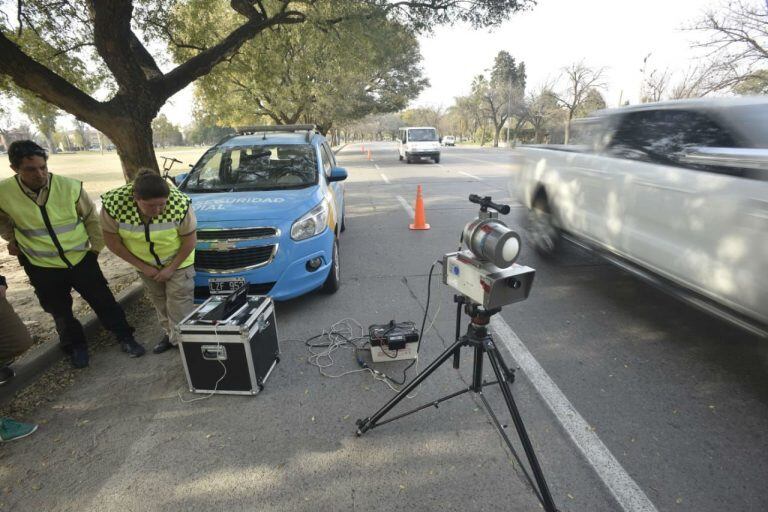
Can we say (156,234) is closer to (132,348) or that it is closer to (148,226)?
(148,226)

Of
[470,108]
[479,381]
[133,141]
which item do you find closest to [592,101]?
[470,108]

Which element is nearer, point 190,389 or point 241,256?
point 190,389

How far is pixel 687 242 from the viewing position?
3.00 metres

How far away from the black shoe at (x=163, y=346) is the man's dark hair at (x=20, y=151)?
1.72 meters

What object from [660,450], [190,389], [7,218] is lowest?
[660,450]

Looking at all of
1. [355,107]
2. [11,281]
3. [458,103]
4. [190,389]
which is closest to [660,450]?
[190,389]

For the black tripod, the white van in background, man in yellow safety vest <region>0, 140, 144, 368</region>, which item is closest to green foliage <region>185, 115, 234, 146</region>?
the white van in background

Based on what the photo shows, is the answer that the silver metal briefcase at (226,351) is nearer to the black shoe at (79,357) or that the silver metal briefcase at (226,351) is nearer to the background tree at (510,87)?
the black shoe at (79,357)

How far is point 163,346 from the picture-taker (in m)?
3.54

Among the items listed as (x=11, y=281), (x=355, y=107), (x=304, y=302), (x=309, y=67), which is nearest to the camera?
(x=304, y=302)

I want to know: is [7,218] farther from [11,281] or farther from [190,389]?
[11,281]

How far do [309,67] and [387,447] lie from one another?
12933 millimetres

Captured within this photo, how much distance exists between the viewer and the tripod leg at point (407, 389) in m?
2.27

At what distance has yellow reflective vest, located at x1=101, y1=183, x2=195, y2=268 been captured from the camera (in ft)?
10.1
